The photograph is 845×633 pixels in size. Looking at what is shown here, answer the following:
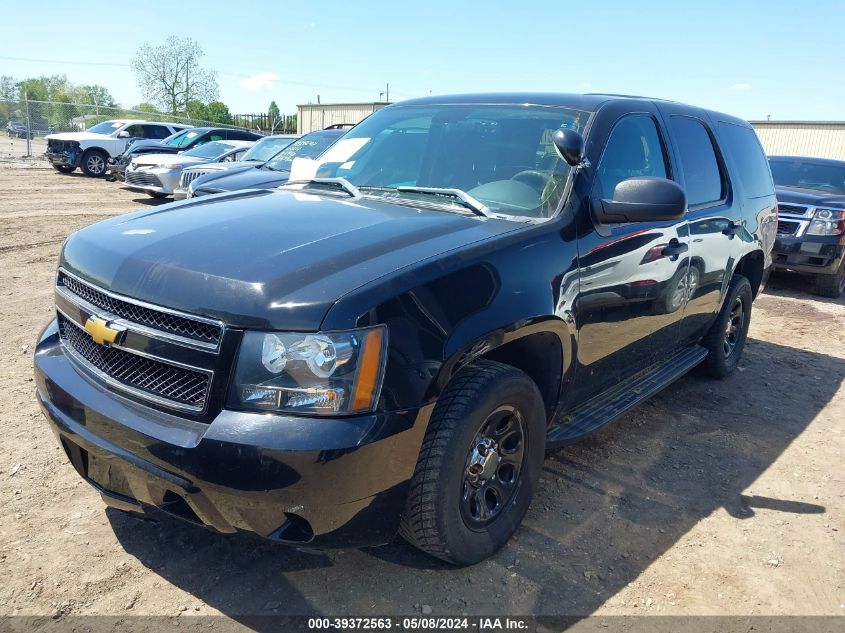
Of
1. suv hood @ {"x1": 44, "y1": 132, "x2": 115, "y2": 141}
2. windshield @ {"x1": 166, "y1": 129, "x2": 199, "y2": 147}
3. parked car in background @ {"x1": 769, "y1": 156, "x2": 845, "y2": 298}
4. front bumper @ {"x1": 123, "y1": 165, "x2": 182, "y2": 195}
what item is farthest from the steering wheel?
suv hood @ {"x1": 44, "y1": 132, "x2": 115, "y2": 141}

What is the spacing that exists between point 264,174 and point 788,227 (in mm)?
6860

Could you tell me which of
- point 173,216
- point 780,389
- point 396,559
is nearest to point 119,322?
point 173,216

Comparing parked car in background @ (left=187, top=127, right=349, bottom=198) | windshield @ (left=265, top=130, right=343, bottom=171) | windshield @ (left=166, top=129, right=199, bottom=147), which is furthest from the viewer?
windshield @ (left=166, top=129, right=199, bottom=147)

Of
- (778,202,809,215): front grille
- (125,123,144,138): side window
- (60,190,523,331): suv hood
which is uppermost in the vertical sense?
(125,123,144,138): side window

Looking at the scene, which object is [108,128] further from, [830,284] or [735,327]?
[735,327]

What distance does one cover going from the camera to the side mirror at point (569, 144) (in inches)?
119

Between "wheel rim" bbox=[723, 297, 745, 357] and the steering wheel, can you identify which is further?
"wheel rim" bbox=[723, 297, 745, 357]

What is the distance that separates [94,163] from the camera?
1986 cm

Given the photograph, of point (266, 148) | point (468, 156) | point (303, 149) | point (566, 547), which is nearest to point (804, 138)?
point (266, 148)

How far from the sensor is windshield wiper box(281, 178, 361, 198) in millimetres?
3335

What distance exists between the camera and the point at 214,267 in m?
2.27

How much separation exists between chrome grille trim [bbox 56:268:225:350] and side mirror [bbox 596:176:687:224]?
1.85 m

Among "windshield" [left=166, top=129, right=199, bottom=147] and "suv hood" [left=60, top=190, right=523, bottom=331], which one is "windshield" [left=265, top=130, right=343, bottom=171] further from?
"windshield" [left=166, top=129, right=199, bottom=147]

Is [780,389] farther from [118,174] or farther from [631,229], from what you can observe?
[118,174]
